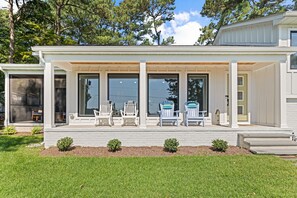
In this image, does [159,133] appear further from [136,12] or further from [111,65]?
[136,12]

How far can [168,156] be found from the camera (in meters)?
5.52

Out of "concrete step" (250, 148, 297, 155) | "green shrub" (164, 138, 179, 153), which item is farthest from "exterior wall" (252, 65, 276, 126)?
"green shrub" (164, 138, 179, 153)

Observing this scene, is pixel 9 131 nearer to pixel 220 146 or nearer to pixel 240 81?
pixel 220 146

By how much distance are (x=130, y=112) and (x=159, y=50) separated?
2.67m

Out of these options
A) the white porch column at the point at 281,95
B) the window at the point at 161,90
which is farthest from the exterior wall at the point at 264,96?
the window at the point at 161,90

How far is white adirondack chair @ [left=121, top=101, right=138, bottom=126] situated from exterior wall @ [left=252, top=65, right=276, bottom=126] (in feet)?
14.4

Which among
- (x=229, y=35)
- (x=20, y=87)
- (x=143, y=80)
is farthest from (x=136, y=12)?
(x=143, y=80)

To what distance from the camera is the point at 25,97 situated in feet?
31.8

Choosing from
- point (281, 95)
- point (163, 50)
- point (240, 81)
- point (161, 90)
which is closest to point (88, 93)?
point (161, 90)

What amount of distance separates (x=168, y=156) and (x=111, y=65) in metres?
4.18

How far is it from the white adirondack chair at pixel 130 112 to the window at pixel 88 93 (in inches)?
44.7

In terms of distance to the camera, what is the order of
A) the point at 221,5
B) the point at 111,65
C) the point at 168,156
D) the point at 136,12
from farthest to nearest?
the point at 136,12 < the point at 221,5 < the point at 111,65 < the point at 168,156

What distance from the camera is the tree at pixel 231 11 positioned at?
50.5 ft

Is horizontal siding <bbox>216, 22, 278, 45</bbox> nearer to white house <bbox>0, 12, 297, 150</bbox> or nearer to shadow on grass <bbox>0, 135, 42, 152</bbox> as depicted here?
white house <bbox>0, 12, 297, 150</bbox>
